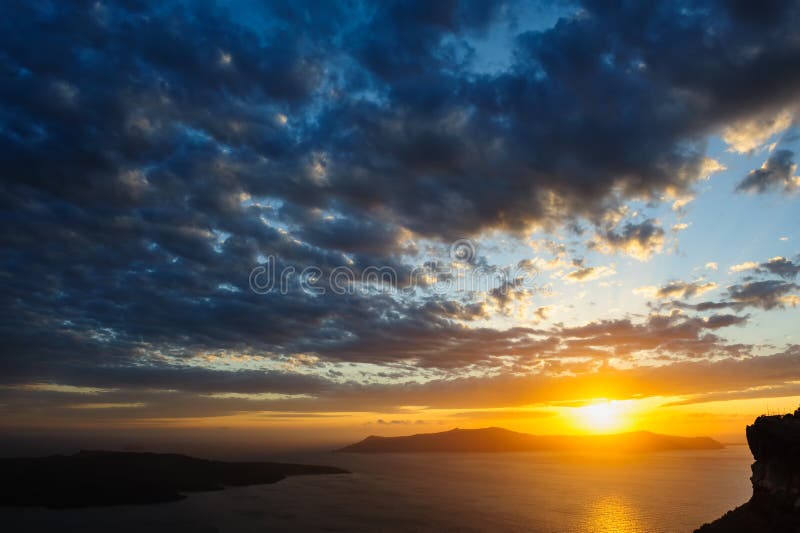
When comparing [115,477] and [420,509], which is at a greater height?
[115,477]

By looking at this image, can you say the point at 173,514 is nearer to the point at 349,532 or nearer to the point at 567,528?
the point at 349,532

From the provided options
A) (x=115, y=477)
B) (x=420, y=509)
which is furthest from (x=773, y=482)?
(x=115, y=477)

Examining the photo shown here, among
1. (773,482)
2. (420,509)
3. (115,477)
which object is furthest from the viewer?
(115,477)

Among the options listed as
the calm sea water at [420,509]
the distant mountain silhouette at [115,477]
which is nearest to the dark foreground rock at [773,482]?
the calm sea water at [420,509]

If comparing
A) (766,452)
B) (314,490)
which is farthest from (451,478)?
(766,452)

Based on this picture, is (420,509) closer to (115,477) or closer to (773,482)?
(773,482)

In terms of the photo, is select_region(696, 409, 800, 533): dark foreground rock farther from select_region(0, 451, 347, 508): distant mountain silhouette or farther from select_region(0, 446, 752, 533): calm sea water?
select_region(0, 451, 347, 508): distant mountain silhouette

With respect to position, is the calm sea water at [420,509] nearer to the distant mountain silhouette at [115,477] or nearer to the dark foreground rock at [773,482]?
the distant mountain silhouette at [115,477]
